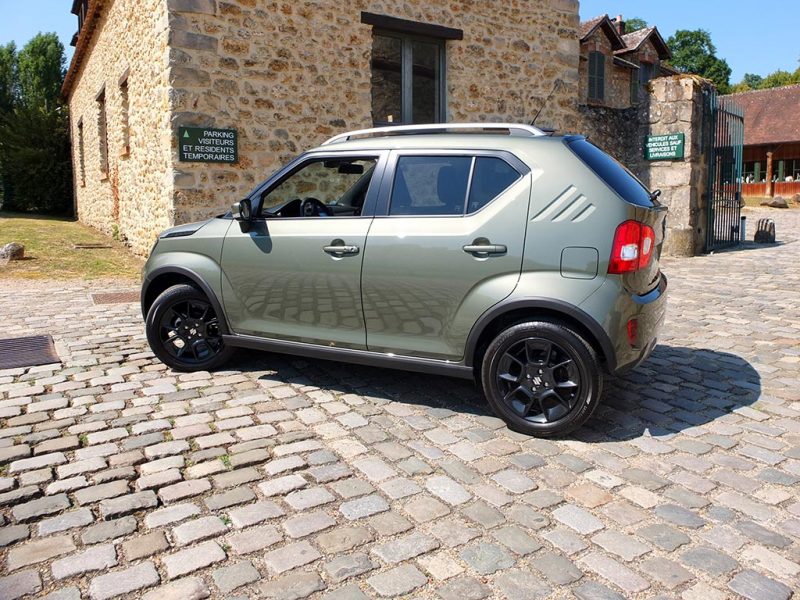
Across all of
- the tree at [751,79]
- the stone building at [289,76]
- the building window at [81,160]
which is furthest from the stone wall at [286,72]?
the tree at [751,79]

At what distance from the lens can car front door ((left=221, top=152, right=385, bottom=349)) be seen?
173 inches

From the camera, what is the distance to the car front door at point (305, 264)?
4.41 metres

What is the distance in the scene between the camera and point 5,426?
4.04 m

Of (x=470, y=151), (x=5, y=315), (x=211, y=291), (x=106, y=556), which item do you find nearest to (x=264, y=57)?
(x=5, y=315)

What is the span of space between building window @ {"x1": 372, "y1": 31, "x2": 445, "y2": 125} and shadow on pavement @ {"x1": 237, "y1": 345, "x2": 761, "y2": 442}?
7.01 meters

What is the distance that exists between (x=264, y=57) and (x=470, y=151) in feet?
22.5

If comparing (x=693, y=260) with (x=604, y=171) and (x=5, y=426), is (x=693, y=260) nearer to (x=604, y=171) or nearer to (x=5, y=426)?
(x=604, y=171)

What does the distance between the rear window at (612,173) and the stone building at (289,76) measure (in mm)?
6730

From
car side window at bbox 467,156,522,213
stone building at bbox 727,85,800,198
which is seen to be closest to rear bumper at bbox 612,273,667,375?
car side window at bbox 467,156,522,213

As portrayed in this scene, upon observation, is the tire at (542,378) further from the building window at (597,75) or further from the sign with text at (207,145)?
the building window at (597,75)

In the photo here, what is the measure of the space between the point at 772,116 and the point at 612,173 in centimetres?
3993

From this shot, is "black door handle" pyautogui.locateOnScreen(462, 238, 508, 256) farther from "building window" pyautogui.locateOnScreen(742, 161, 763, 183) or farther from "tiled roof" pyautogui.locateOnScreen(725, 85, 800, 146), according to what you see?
"building window" pyautogui.locateOnScreen(742, 161, 763, 183)

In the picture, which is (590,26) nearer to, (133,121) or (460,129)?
(133,121)

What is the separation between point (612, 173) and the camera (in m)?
4.01
